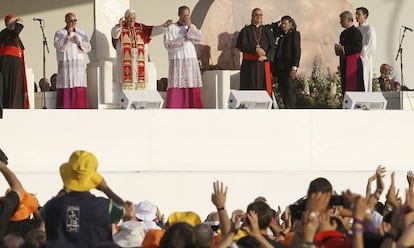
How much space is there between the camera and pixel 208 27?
20859mm

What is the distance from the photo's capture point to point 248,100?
52.2 ft

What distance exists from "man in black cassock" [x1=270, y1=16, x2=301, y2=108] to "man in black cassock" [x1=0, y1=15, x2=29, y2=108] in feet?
11.6

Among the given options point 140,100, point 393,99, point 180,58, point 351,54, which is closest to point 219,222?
point 140,100

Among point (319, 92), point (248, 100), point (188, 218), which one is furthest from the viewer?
point (319, 92)

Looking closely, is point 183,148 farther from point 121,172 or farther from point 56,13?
point 56,13

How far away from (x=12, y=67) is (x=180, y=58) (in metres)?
2.16

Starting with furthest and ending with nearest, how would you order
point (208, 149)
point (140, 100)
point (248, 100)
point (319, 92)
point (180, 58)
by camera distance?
1. point (319, 92)
2. point (180, 58)
3. point (248, 100)
4. point (140, 100)
5. point (208, 149)

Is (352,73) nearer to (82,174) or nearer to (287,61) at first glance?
(287,61)

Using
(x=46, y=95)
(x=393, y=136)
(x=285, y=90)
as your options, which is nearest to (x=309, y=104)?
(x=285, y=90)

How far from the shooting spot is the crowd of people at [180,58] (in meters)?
16.0

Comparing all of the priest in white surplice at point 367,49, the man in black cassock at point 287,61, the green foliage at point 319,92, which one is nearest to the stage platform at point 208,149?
the priest in white surplice at point 367,49

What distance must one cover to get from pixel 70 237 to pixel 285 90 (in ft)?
34.4

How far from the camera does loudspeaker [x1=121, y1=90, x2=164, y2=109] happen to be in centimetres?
1550

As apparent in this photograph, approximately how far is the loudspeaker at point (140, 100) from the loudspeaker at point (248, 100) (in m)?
0.89
